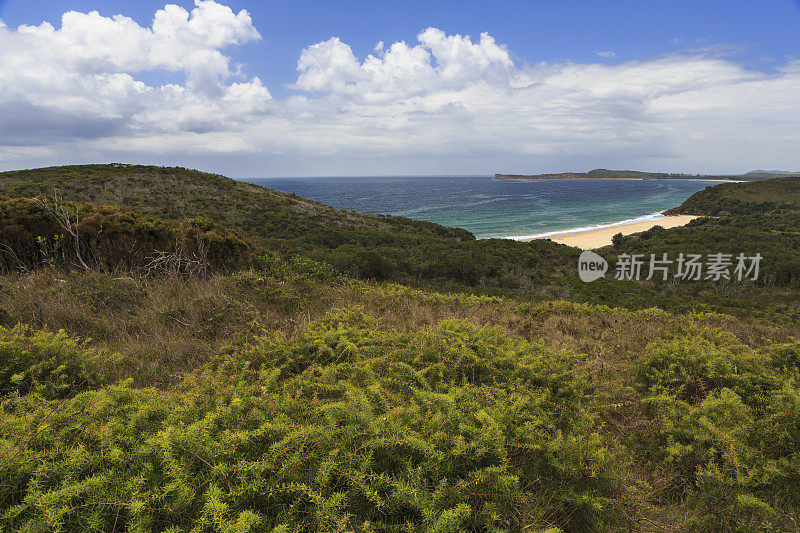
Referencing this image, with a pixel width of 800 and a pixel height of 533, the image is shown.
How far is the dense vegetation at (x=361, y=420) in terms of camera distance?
2049 mm

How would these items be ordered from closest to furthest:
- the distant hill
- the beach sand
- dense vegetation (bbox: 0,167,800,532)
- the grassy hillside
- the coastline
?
dense vegetation (bbox: 0,167,800,532) < the grassy hillside < the beach sand < the coastline < the distant hill

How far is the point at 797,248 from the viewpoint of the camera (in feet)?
69.6

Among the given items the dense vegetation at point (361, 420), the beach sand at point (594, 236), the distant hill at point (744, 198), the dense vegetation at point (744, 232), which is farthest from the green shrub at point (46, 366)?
the distant hill at point (744, 198)

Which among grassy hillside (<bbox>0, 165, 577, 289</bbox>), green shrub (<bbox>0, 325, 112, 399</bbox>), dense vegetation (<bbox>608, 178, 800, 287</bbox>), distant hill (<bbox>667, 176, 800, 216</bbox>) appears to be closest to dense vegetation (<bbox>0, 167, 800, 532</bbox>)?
green shrub (<bbox>0, 325, 112, 399</bbox>)

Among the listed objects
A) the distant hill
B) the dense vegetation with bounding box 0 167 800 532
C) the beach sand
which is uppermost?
the distant hill

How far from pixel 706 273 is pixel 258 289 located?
20362 millimetres

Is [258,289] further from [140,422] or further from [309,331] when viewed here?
[140,422]

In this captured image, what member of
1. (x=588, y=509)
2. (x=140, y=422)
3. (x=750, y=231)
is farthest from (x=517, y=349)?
(x=750, y=231)

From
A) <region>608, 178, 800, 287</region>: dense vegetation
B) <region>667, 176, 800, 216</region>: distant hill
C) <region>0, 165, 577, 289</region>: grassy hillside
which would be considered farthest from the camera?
<region>667, 176, 800, 216</region>: distant hill

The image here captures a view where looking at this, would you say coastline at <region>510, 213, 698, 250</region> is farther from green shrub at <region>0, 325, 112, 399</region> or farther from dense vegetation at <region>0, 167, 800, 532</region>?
green shrub at <region>0, 325, 112, 399</region>

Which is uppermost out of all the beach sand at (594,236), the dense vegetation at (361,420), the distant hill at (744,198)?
the distant hill at (744,198)

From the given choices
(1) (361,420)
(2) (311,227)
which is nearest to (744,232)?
(2) (311,227)

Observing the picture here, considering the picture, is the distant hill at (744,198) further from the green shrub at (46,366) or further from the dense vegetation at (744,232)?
the green shrub at (46,366)

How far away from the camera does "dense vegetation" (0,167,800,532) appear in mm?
2049
